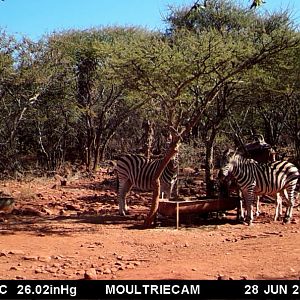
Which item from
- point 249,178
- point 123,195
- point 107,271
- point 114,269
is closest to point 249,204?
point 249,178

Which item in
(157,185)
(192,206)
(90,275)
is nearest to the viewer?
(90,275)

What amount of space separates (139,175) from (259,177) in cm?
286

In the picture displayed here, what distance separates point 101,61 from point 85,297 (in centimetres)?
1590

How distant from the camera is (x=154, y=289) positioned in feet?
17.5

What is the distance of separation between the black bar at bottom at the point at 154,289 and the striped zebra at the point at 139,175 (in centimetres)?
600

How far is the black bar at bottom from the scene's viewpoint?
17.0ft

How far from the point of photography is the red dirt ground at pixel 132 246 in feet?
21.4

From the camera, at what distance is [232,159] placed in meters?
10.8

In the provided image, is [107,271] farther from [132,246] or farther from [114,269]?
Result: [132,246]

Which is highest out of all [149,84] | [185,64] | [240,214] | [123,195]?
[185,64]

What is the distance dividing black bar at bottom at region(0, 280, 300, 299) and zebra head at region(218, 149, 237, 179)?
4.89 m

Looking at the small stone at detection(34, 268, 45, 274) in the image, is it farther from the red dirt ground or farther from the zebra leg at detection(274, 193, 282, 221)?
the zebra leg at detection(274, 193, 282, 221)

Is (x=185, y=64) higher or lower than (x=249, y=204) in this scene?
higher

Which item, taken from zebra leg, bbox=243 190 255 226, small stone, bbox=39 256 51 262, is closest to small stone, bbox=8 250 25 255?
small stone, bbox=39 256 51 262
